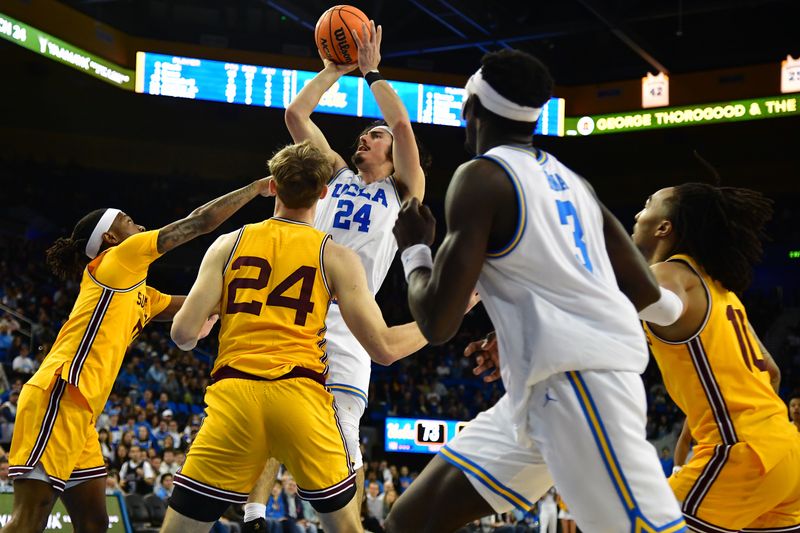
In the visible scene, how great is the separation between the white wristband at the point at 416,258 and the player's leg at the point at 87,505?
325 cm

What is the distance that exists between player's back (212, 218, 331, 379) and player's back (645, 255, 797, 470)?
146 centimetres

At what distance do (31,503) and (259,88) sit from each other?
15.2m

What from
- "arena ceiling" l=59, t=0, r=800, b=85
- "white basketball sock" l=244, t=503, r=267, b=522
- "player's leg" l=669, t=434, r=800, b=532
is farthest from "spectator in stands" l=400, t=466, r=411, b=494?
"player's leg" l=669, t=434, r=800, b=532

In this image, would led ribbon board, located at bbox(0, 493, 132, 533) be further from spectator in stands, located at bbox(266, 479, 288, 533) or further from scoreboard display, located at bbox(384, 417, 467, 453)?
scoreboard display, located at bbox(384, 417, 467, 453)

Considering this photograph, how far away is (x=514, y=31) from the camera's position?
20.3 metres

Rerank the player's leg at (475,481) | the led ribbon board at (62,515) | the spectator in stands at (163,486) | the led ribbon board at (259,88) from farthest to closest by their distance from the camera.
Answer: the led ribbon board at (259,88) < the spectator in stands at (163,486) < the led ribbon board at (62,515) < the player's leg at (475,481)

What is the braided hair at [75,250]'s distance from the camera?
236 inches

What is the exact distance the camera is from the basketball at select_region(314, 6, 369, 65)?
249 inches

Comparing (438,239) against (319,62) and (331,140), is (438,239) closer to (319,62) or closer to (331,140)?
(331,140)

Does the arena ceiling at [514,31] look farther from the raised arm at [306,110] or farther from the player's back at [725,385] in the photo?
the player's back at [725,385]

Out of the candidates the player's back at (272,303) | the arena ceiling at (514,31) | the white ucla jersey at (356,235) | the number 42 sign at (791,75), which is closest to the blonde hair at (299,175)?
the player's back at (272,303)

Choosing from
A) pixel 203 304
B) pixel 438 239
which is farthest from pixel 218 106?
pixel 203 304

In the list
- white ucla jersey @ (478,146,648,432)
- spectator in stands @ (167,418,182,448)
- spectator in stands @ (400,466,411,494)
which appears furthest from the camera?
spectator in stands @ (400,466,411,494)

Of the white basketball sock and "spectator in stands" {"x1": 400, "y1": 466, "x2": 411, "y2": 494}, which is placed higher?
the white basketball sock
